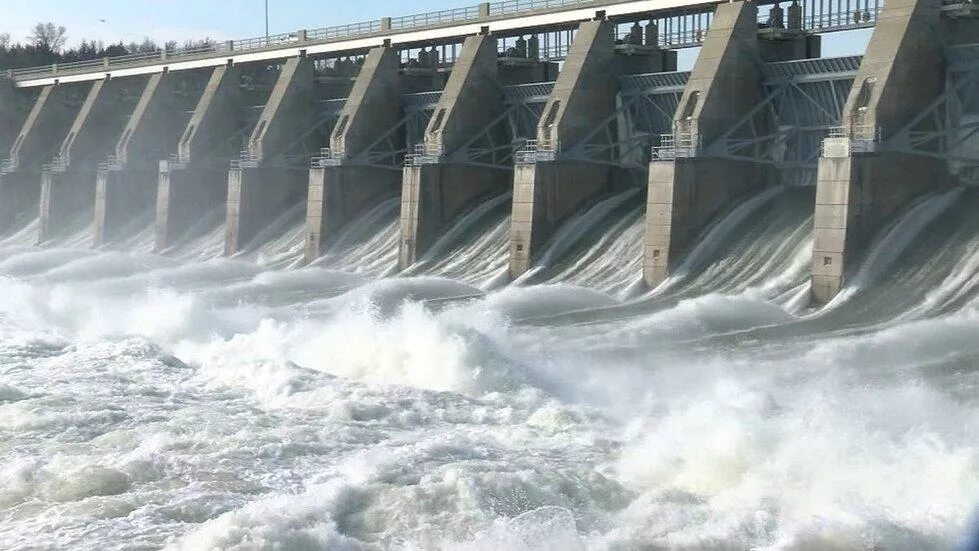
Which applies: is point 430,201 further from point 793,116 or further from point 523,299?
point 793,116

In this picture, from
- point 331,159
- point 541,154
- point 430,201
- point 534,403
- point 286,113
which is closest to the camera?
point 534,403

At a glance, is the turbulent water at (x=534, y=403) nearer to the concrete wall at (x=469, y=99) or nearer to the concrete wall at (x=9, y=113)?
the concrete wall at (x=469, y=99)

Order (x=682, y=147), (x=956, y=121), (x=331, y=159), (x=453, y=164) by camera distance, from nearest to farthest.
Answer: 1. (x=956, y=121)
2. (x=682, y=147)
3. (x=453, y=164)
4. (x=331, y=159)

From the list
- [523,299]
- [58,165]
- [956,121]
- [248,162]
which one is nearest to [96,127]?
[58,165]

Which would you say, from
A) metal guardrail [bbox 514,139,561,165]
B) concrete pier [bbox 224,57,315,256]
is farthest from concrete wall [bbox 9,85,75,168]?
metal guardrail [bbox 514,139,561,165]

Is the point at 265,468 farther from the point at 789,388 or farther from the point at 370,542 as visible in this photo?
the point at 789,388

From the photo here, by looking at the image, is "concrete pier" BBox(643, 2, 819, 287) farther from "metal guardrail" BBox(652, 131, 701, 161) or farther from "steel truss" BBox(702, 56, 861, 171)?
"steel truss" BBox(702, 56, 861, 171)
